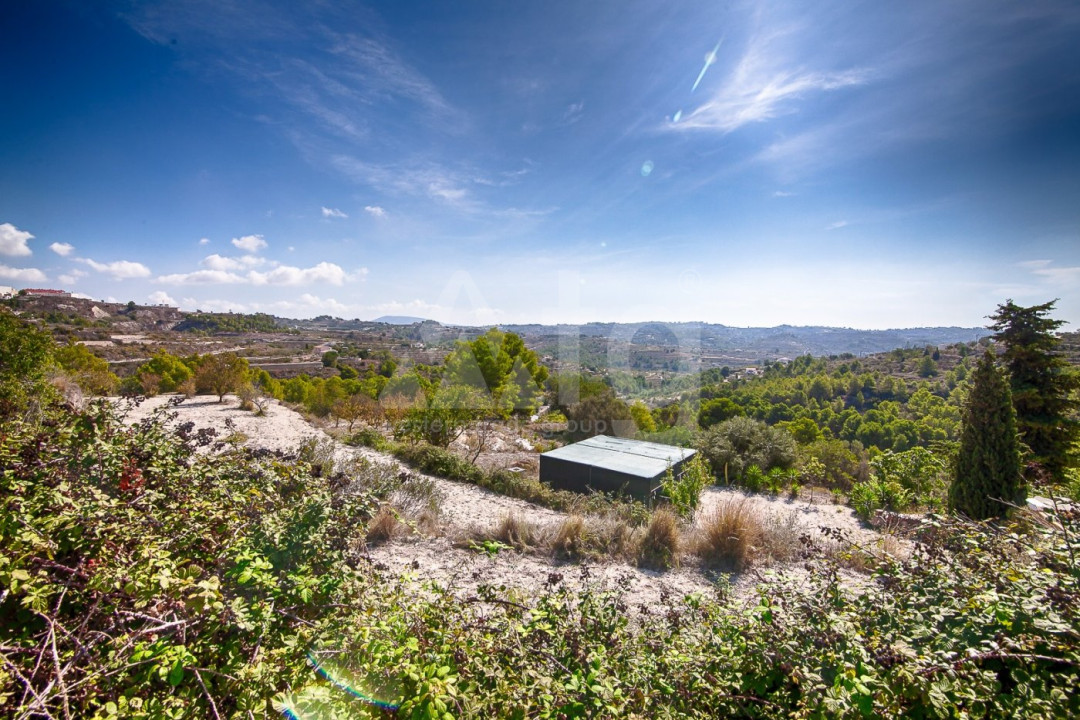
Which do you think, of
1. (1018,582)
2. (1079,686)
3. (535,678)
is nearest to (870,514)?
(1018,582)

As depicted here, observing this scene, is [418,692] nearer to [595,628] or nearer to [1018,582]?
[595,628]

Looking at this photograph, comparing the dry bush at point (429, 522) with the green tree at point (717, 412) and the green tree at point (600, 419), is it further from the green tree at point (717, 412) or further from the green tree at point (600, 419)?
the green tree at point (717, 412)

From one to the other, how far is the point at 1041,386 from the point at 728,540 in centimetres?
1080

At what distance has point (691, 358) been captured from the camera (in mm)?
24000

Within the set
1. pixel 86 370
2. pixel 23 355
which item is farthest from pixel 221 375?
pixel 23 355

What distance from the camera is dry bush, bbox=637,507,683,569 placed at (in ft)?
15.0

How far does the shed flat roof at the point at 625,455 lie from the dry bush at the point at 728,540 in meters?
1.76

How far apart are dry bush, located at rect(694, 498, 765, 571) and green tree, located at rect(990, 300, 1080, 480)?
9.06 m

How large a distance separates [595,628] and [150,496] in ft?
7.07

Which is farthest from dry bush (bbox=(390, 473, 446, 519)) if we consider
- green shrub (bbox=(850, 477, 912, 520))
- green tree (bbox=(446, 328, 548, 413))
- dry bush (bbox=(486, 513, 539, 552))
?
green tree (bbox=(446, 328, 548, 413))

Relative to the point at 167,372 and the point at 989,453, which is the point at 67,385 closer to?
the point at 167,372

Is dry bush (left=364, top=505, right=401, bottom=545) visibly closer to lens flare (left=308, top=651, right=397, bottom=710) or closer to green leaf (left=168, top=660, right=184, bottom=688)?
lens flare (left=308, top=651, right=397, bottom=710)

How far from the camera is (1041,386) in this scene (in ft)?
31.9

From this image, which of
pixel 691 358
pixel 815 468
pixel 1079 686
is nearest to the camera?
pixel 1079 686
